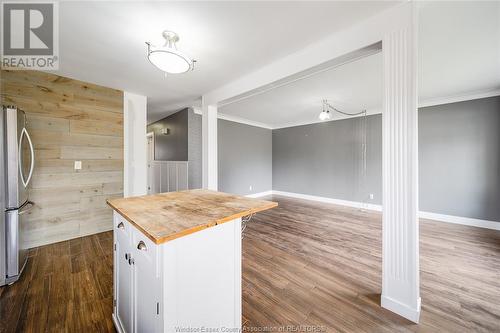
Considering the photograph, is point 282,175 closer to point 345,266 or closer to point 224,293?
point 345,266

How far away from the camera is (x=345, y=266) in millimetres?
2215

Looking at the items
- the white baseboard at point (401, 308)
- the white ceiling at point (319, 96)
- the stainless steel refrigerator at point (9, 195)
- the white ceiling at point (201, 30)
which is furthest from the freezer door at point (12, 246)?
the white ceiling at point (319, 96)

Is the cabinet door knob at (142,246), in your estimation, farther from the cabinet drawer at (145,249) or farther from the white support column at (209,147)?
the white support column at (209,147)

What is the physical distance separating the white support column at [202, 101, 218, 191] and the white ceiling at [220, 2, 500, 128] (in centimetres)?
102

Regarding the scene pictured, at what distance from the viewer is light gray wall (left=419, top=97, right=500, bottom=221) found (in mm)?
3375

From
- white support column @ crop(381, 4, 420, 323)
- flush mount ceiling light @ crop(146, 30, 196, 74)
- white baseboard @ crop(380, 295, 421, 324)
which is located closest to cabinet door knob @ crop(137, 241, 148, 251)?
flush mount ceiling light @ crop(146, 30, 196, 74)

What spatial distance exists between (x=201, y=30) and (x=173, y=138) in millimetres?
3618

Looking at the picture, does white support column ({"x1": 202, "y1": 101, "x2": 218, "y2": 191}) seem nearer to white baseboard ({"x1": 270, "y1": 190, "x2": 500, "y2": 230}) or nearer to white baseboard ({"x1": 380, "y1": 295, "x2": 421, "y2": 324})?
white baseboard ({"x1": 380, "y1": 295, "x2": 421, "y2": 324})

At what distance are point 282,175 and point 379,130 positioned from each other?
3120 millimetres

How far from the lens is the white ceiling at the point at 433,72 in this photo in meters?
1.69

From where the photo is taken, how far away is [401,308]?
1.51 m

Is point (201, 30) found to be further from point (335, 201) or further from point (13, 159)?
point (335, 201)

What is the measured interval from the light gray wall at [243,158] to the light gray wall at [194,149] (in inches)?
27.7

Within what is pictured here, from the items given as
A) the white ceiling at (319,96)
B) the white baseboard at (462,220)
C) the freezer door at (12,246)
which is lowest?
the white baseboard at (462,220)
